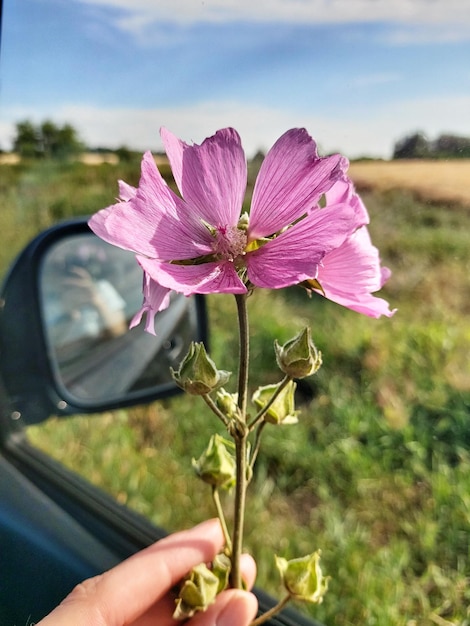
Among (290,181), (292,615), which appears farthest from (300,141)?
(292,615)

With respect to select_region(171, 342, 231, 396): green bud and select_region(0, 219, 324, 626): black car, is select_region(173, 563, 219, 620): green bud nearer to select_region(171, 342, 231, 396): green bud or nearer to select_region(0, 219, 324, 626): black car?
select_region(0, 219, 324, 626): black car

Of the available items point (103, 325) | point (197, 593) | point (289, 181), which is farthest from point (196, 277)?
point (103, 325)

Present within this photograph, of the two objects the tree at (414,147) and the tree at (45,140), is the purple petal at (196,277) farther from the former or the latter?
the tree at (45,140)

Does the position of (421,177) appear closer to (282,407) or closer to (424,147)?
(424,147)

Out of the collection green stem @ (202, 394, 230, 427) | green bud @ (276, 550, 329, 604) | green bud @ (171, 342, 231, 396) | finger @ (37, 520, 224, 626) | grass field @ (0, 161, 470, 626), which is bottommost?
grass field @ (0, 161, 470, 626)

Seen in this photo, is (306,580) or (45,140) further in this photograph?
(45,140)

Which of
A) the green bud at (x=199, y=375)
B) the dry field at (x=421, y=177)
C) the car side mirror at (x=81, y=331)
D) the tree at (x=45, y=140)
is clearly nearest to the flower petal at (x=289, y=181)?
the green bud at (x=199, y=375)

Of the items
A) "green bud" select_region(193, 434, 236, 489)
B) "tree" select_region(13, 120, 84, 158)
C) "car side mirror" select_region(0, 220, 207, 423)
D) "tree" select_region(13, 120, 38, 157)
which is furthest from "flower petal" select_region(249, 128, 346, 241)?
"tree" select_region(13, 120, 38, 157)
